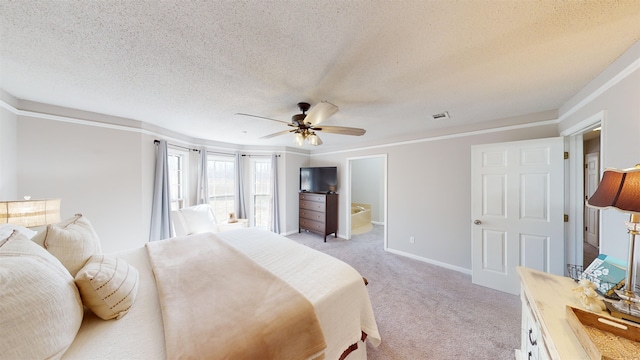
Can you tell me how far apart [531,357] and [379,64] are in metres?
2.17

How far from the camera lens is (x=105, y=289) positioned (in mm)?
1013

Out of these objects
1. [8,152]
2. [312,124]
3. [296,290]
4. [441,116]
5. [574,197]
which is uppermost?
[441,116]

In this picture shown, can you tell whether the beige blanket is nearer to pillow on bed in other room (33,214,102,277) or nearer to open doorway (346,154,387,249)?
pillow on bed in other room (33,214,102,277)

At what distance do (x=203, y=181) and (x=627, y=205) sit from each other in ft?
16.3

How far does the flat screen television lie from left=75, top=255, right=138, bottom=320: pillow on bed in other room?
3835 mm

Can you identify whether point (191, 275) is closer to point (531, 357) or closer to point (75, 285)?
point (75, 285)

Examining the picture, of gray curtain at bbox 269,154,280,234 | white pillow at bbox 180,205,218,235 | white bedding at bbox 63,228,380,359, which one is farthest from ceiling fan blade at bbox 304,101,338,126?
gray curtain at bbox 269,154,280,234

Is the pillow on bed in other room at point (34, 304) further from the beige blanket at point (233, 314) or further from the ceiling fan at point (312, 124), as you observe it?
the ceiling fan at point (312, 124)

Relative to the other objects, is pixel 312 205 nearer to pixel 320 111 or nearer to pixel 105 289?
pixel 320 111

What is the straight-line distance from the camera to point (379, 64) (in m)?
1.47

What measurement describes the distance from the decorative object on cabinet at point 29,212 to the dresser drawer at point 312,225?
3.79 m

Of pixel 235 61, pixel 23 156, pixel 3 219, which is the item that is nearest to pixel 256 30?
pixel 235 61

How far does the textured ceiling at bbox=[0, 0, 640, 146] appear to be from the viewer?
3.34 feet

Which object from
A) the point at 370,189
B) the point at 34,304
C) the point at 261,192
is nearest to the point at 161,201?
the point at 261,192
